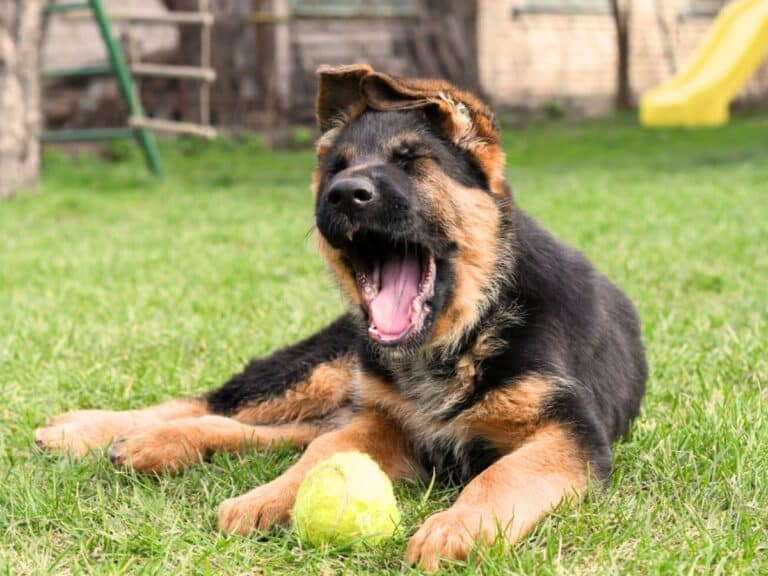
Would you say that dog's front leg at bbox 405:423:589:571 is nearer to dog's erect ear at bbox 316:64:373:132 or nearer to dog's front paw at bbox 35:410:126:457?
dog's erect ear at bbox 316:64:373:132

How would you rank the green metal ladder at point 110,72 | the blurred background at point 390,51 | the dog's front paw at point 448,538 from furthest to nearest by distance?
the blurred background at point 390,51 < the green metal ladder at point 110,72 < the dog's front paw at point 448,538

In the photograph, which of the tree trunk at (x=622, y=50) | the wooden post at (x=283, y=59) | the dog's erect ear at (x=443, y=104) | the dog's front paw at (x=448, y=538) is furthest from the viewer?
the tree trunk at (x=622, y=50)

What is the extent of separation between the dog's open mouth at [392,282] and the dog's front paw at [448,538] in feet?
2.53

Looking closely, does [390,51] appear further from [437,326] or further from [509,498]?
[509,498]

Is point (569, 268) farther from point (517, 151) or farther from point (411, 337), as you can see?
point (517, 151)

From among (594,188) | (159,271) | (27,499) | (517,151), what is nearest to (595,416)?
(27,499)

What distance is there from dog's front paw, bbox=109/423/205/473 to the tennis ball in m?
0.76

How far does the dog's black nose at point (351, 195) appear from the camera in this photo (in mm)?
3275

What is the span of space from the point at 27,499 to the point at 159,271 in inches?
177

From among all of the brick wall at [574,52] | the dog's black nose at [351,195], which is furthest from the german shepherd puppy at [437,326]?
the brick wall at [574,52]

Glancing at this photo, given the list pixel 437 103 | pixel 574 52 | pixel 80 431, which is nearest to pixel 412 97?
pixel 437 103

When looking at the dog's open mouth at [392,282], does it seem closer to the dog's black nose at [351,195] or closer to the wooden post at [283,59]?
the dog's black nose at [351,195]

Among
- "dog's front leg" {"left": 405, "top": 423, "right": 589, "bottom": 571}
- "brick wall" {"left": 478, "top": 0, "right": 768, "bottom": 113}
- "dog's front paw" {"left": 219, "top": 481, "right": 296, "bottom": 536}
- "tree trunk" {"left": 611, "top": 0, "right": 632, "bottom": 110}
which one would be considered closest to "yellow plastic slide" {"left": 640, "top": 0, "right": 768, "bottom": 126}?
"tree trunk" {"left": 611, "top": 0, "right": 632, "bottom": 110}

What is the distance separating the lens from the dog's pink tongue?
349 centimetres
